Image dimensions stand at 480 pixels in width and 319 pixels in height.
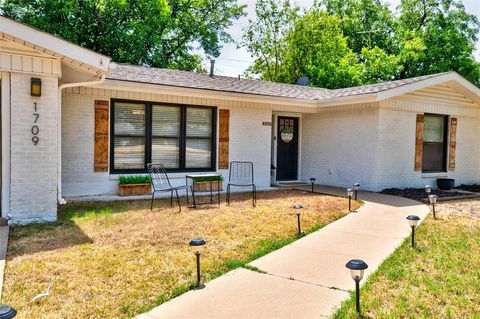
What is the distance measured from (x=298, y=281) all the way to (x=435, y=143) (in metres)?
9.79

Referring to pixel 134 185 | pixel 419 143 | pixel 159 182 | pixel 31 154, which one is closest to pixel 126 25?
pixel 134 185

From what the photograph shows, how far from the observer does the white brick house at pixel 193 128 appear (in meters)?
5.92

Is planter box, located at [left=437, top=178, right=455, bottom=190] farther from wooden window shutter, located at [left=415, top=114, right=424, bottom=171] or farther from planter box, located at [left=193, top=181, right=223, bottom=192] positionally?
planter box, located at [left=193, top=181, right=223, bottom=192]

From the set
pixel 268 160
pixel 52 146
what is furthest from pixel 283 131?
pixel 52 146

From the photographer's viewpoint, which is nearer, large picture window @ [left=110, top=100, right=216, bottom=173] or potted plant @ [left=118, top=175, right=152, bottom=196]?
potted plant @ [left=118, top=175, right=152, bottom=196]

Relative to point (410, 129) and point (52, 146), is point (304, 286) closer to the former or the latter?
point (52, 146)

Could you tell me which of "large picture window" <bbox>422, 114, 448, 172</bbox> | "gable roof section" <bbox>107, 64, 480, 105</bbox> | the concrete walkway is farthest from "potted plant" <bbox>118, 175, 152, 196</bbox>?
"large picture window" <bbox>422, 114, 448, 172</bbox>

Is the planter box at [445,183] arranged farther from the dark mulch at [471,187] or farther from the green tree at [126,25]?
the green tree at [126,25]

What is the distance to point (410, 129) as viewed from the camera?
11.0m

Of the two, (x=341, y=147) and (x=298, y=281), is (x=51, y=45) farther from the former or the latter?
(x=341, y=147)

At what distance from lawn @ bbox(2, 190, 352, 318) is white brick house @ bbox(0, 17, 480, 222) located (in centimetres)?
104

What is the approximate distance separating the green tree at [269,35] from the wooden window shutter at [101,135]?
67.3ft

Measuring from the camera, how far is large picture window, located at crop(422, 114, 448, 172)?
462 inches

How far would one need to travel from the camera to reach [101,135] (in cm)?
858
